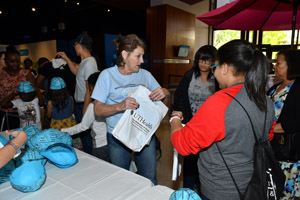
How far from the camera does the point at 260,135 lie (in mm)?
992

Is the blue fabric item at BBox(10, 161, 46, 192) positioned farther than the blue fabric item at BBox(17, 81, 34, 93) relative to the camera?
No

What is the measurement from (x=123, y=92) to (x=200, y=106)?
0.59 meters

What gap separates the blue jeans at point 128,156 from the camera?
1.63 metres

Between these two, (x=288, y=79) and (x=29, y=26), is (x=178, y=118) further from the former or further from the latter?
(x=29, y=26)

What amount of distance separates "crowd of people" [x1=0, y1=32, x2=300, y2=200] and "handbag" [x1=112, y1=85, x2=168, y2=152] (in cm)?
5

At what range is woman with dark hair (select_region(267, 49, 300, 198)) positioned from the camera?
1.70 meters

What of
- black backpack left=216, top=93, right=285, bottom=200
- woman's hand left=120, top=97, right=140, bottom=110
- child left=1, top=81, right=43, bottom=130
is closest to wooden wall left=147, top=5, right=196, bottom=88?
child left=1, top=81, right=43, bottom=130

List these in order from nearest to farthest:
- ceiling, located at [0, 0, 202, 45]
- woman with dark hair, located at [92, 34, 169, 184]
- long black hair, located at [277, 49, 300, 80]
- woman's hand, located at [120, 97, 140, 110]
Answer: woman's hand, located at [120, 97, 140, 110], woman with dark hair, located at [92, 34, 169, 184], long black hair, located at [277, 49, 300, 80], ceiling, located at [0, 0, 202, 45]

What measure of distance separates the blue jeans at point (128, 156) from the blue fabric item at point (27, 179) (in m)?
A: 0.65

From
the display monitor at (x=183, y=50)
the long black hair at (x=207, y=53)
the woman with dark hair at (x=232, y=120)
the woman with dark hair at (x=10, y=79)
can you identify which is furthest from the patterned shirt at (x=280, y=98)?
the display monitor at (x=183, y=50)

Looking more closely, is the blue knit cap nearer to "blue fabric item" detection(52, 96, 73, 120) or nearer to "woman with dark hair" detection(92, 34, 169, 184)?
"blue fabric item" detection(52, 96, 73, 120)

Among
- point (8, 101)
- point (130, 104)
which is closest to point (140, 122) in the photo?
point (130, 104)

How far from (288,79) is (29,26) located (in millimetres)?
14891

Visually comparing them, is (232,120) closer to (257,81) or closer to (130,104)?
(257,81)
